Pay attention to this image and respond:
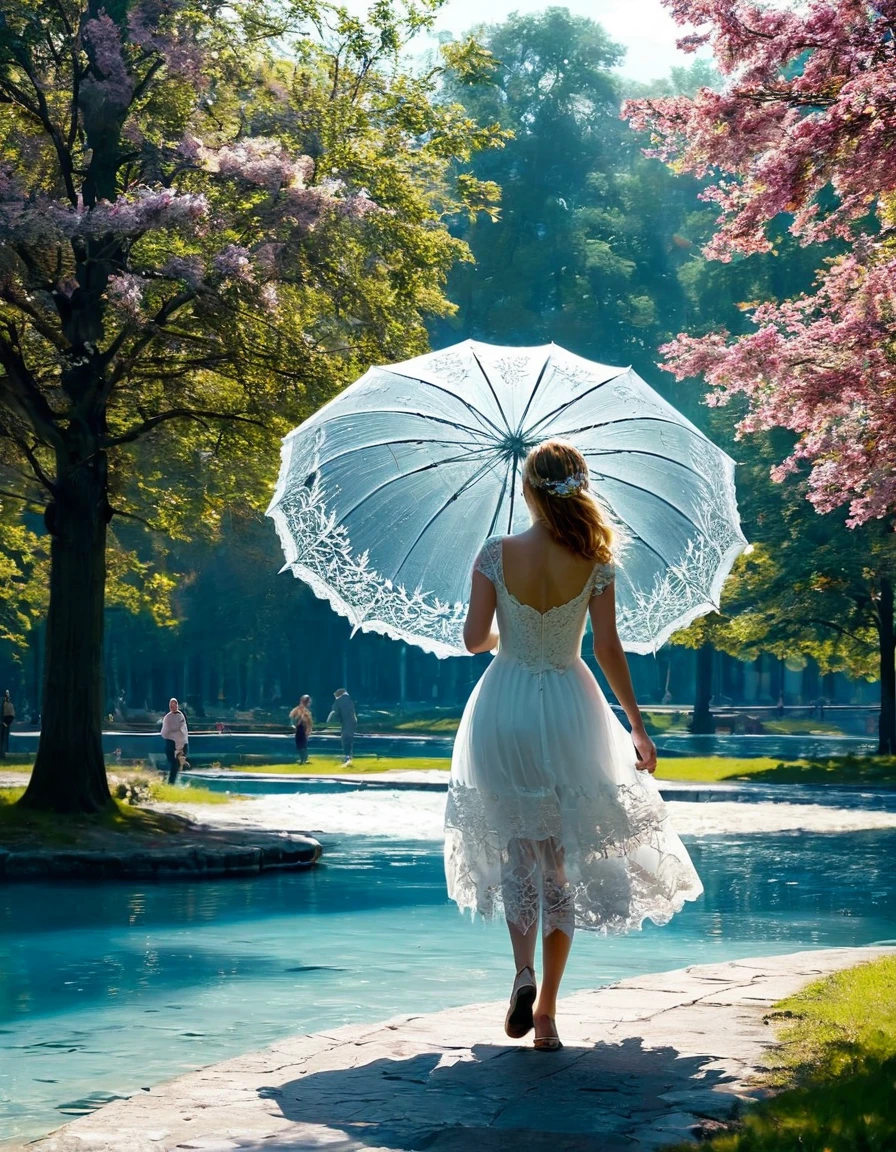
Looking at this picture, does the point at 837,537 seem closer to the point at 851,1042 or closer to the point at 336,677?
the point at 851,1042

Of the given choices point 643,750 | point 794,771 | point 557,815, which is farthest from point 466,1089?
point 794,771

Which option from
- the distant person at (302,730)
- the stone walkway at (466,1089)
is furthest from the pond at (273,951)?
the distant person at (302,730)

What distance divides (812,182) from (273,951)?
6.33 m

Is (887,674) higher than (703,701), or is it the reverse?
(887,674)

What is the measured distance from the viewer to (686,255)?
7175 centimetres

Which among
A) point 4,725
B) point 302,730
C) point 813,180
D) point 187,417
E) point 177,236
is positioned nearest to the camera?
point 813,180

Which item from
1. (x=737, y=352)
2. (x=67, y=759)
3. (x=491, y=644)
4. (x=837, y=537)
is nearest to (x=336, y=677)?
(x=837, y=537)

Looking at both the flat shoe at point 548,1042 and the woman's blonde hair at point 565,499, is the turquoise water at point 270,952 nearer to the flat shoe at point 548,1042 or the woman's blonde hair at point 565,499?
the flat shoe at point 548,1042

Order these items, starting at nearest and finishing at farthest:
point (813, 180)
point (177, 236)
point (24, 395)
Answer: point (813, 180) < point (177, 236) < point (24, 395)

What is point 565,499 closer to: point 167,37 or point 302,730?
point 167,37

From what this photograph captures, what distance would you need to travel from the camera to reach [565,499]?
627 centimetres

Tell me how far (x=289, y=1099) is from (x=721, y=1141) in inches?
64.4

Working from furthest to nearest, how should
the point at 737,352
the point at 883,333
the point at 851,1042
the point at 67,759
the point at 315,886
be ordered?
1. the point at 67,759
2. the point at 315,886
3. the point at 737,352
4. the point at 883,333
5. the point at 851,1042

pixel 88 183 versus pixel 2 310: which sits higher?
pixel 88 183
